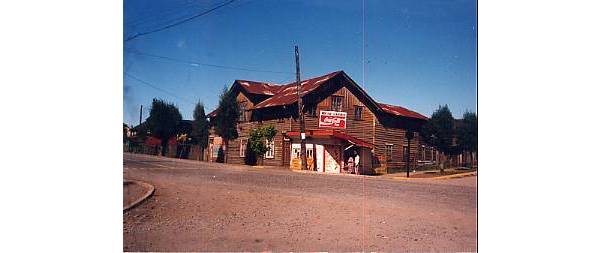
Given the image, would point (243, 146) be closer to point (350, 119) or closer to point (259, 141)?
point (259, 141)

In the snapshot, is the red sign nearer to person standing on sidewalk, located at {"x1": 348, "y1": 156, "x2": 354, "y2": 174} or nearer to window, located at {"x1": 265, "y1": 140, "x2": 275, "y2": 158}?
person standing on sidewalk, located at {"x1": 348, "y1": 156, "x2": 354, "y2": 174}

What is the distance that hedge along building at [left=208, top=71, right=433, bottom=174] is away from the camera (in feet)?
21.4

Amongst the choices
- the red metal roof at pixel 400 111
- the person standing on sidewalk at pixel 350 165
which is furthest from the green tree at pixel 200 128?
the red metal roof at pixel 400 111

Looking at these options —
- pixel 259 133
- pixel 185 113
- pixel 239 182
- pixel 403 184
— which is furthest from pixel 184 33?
pixel 403 184

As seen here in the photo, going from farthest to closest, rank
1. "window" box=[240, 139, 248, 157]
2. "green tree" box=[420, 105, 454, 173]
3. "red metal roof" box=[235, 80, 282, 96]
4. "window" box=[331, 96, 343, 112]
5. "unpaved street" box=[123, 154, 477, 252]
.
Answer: "green tree" box=[420, 105, 454, 173] → "window" box=[240, 139, 248, 157] → "window" box=[331, 96, 343, 112] → "red metal roof" box=[235, 80, 282, 96] → "unpaved street" box=[123, 154, 477, 252]

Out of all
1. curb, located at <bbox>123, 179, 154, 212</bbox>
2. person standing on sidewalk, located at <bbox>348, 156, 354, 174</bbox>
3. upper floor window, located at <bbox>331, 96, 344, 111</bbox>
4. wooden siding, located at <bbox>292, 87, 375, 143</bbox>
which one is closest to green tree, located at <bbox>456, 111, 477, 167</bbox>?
wooden siding, located at <bbox>292, 87, 375, 143</bbox>

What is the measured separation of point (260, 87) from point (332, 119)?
40.8 inches

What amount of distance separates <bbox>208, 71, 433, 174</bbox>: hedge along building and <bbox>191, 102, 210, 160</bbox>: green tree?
99 millimetres

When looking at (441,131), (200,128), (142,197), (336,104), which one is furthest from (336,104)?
(142,197)
